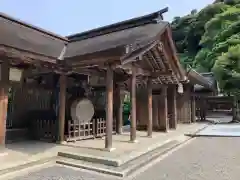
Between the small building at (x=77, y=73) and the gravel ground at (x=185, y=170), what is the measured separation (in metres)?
1.70

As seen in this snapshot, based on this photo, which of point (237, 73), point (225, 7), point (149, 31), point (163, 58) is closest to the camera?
point (149, 31)

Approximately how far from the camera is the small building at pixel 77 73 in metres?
6.60

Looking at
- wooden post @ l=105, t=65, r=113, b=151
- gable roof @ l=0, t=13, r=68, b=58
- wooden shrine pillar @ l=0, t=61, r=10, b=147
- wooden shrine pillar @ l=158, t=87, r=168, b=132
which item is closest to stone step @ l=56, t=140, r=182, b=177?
wooden post @ l=105, t=65, r=113, b=151

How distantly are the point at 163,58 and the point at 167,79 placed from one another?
81.5 inches

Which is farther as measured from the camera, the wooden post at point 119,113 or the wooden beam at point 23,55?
the wooden post at point 119,113

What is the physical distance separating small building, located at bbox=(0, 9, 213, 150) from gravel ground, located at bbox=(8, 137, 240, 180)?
1.70m

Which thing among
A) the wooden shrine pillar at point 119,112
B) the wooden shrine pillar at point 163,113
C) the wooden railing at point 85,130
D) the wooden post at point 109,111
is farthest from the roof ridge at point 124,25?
the wooden shrine pillar at point 163,113

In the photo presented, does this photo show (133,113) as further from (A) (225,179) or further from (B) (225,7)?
(B) (225,7)

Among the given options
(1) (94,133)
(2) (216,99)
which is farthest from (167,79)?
(2) (216,99)

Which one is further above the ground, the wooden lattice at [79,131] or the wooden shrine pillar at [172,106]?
the wooden shrine pillar at [172,106]

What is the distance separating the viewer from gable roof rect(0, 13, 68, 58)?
606 centimetres

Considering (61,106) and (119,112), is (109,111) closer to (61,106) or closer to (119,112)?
(61,106)

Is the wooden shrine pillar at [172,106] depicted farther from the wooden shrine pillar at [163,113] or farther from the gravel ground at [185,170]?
the gravel ground at [185,170]

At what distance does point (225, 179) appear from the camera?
15.8 feet
